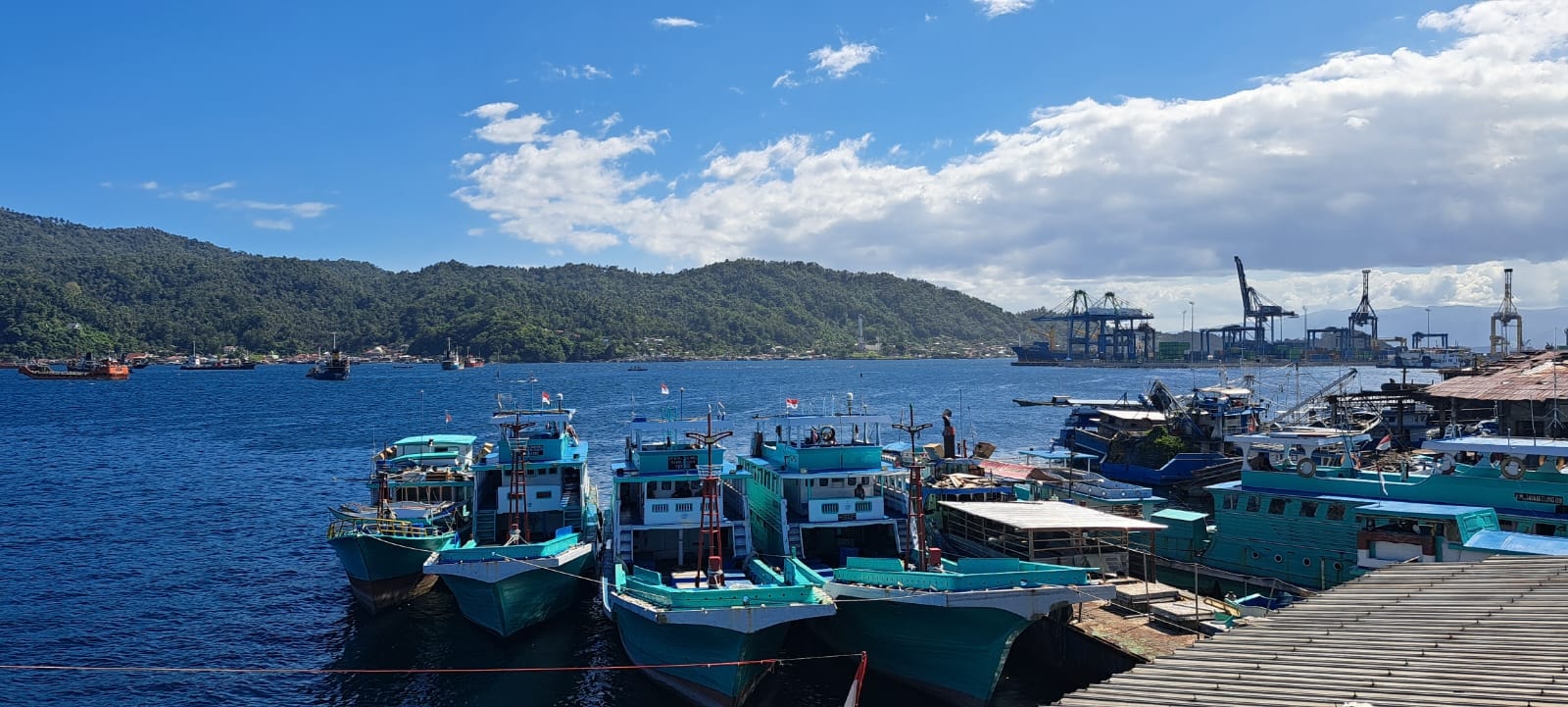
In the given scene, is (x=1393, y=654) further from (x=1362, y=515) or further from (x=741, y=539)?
(x=741, y=539)

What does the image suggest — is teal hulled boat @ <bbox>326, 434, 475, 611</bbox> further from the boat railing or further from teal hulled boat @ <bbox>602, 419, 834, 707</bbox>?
teal hulled boat @ <bbox>602, 419, 834, 707</bbox>

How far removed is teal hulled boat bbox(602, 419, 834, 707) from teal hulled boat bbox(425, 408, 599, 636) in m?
1.94

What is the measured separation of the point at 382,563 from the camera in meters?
34.4

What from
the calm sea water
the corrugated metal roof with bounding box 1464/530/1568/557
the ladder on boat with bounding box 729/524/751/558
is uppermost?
the corrugated metal roof with bounding box 1464/530/1568/557

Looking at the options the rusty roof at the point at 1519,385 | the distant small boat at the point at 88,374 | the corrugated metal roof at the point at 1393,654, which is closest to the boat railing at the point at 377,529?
the corrugated metal roof at the point at 1393,654

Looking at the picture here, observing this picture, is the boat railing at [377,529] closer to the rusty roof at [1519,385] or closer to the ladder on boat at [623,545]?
the ladder on boat at [623,545]

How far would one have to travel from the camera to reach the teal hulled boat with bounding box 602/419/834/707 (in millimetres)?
24516

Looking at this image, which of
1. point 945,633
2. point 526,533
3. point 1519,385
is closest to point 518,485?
point 526,533

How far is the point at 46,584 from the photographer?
38875mm

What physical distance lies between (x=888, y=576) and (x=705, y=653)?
5223mm

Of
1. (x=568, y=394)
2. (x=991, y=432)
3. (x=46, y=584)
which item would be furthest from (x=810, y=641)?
(x=568, y=394)

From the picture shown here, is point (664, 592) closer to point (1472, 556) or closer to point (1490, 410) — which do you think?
point (1472, 556)

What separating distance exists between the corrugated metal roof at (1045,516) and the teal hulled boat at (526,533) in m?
13.5

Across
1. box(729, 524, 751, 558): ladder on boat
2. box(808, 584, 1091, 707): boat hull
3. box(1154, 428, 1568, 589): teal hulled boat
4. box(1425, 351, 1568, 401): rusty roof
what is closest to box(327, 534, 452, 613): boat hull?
box(729, 524, 751, 558): ladder on boat
